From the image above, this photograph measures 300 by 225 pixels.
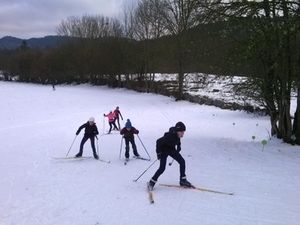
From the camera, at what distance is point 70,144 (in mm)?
21375

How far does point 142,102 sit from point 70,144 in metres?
26.6

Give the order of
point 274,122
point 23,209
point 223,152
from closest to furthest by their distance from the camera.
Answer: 1. point 23,209
2. point 223,152
3. point 274,122

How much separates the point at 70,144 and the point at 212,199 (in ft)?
38.8

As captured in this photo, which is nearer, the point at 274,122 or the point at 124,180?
the point at 124,180

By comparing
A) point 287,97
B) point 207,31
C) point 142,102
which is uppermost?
point 207,31

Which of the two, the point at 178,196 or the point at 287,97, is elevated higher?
the point at 287,97

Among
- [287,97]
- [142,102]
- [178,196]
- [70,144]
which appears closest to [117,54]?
[142,102]

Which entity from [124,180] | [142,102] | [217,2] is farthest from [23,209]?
[142,102]

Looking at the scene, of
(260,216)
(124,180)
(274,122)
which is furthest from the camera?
(274,122)

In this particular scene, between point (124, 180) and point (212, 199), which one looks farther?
point (124, 180)

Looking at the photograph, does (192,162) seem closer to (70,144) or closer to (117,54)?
(70,144)

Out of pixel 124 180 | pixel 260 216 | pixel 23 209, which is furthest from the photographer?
pixel 124 180

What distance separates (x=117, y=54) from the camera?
222 ft

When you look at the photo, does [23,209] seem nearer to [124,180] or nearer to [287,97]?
[124,180]
